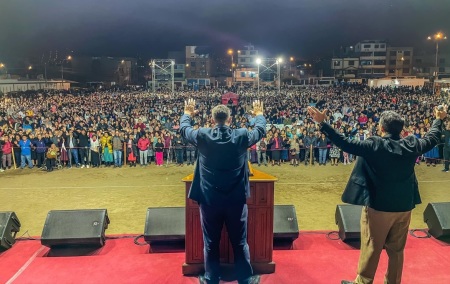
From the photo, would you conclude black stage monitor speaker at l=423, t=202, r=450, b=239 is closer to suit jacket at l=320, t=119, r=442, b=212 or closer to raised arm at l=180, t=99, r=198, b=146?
suit jacket at l=320, t=119, r=442, b=212

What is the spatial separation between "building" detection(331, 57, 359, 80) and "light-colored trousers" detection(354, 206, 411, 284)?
71.2 meters

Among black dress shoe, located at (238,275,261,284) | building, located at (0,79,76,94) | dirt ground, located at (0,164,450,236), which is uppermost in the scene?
building, located at (0,79,76,94)

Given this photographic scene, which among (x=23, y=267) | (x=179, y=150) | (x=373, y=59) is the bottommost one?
(x=23, y=267)

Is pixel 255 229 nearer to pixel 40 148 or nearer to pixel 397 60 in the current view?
pixel 40 148

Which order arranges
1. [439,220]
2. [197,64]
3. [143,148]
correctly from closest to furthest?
[439,220], [143,148], [197,64]

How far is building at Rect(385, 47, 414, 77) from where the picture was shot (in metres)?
70.3

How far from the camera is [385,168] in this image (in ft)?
10.6

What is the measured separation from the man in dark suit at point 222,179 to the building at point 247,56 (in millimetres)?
69293

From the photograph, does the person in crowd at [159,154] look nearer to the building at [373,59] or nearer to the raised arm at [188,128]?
the raised arm at [188,128]

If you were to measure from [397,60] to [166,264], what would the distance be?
7582cm

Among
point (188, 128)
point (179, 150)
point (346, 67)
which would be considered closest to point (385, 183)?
point (188, 128)

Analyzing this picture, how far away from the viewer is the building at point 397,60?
70.3m

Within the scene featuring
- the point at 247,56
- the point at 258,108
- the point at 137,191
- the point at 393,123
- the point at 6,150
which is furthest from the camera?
the point at 247,56

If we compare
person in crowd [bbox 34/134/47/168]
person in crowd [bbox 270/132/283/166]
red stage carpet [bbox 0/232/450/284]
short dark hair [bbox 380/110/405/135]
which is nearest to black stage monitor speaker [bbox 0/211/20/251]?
red stage carpet [bbox 0/232/450/284]
